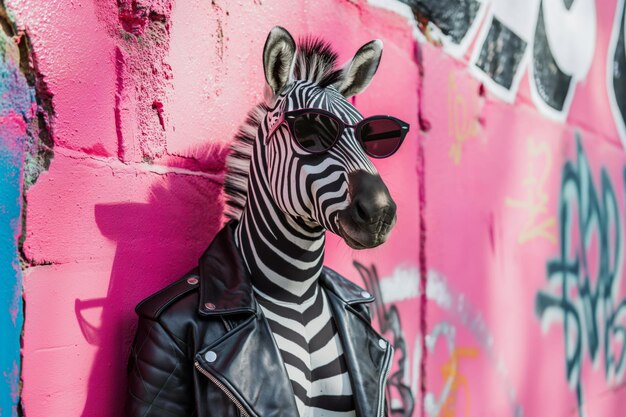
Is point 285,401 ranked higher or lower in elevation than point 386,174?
lower

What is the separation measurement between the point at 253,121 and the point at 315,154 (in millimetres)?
458

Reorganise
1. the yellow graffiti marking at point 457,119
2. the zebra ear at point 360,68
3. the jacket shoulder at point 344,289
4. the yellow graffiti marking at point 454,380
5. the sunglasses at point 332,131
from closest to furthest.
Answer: the sunglasses at point 332,131 → the zebra ear at point 360,68 → the jacket shoulder at point 344,289 → the yellow graffiti marking at point 454,380 → the yellow graffiti marking at point 457,119

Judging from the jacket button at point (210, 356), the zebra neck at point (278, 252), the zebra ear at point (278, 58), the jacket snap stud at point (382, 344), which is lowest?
the jacket snap stud at point (382, 344)

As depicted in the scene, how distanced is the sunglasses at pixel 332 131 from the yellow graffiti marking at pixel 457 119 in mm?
1793

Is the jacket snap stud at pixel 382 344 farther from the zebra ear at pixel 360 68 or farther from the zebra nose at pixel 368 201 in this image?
the zebra ear at pixel 360 68

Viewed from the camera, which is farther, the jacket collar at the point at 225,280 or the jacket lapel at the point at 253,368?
the jacket collar at the point at 225,280

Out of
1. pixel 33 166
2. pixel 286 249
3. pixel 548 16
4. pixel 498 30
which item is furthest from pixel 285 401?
pixel 548 16

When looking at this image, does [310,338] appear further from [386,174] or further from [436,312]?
[436,312]

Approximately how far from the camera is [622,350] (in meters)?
5.88

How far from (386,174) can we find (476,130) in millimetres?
974

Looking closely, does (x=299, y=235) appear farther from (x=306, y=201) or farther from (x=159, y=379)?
(x=159, y=379)

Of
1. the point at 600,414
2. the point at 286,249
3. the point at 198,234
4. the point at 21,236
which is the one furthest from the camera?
the point at 600,414

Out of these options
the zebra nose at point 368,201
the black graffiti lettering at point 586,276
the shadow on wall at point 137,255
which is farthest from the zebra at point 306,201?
the black graffiti lettering at point 586,276

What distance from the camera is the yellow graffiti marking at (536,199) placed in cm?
448
